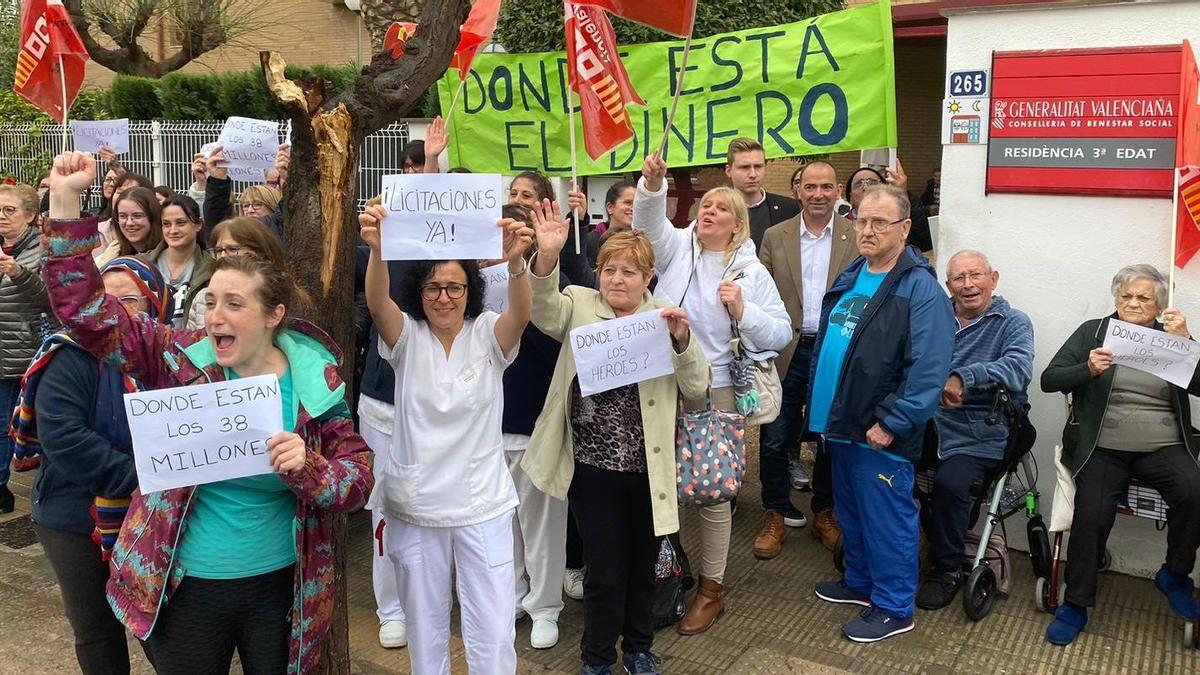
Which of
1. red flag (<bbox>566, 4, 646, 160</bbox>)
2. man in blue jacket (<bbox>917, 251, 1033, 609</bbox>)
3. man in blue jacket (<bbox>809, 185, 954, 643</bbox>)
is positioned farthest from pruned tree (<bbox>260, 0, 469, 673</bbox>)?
man in blue jacket (<bbox>917, 251, 1033, 609</bbox>)

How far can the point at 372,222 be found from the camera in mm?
3193

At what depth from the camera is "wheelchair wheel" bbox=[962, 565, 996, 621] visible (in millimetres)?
4492

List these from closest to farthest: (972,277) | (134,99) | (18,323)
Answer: (972,277) < (18,323) < (134,99)

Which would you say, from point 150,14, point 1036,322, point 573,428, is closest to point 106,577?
point 573,428

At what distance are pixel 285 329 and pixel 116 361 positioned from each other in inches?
17.4

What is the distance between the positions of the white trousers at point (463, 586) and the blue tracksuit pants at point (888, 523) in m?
1.74

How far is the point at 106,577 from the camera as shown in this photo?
322 centimetres

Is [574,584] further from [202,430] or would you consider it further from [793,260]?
[202,430]

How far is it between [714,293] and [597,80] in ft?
3.92

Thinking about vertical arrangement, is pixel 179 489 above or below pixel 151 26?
below

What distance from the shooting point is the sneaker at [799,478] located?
20.9 ft

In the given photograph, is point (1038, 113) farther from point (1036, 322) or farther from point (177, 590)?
point (177, 590)

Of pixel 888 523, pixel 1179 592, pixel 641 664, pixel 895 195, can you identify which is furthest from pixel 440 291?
pixel 1179 592

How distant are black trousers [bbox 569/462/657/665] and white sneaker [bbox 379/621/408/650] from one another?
0.86 meters
